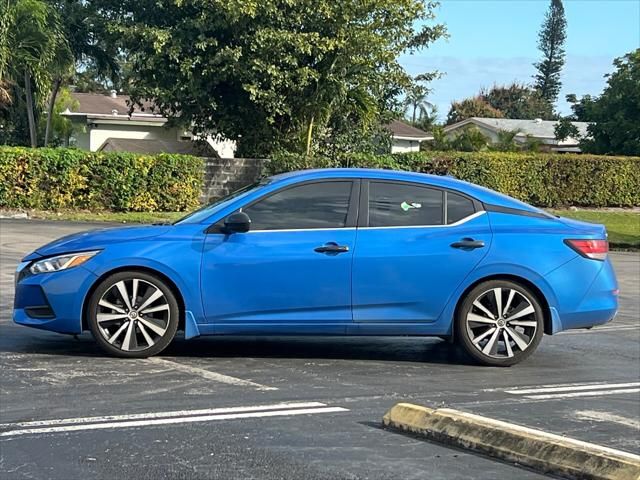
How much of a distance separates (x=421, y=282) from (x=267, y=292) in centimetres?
127

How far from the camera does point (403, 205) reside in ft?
24.0

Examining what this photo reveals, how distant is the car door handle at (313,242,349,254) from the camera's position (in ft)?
23.1

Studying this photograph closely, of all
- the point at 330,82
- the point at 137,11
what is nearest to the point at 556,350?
the point at 330,82

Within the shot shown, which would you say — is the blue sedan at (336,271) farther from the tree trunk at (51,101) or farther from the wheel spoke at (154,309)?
the tree trunk at (51,101)

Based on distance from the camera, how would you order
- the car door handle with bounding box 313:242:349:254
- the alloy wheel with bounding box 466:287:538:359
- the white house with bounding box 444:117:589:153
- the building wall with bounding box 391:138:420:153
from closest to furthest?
1. the car door handle with bounding box 313:242:349:254
2. the alloy wheel with bounding box 466:287:538:359
3. the building wall with bounding box 391:138:420:153
4. the white house with bounding box 444:117:589:153

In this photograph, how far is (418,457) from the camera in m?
4.71

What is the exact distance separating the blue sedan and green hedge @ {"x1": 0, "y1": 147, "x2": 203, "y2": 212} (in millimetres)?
17872

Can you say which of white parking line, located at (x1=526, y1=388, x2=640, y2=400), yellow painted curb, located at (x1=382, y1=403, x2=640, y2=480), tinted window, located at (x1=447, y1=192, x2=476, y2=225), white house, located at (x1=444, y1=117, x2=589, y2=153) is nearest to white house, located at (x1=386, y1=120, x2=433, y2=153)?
white house, located at (x1=444, y1=117, x2=589, y2=153)

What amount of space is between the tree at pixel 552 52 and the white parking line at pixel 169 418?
93.1 meters

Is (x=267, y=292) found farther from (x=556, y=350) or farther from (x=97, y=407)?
(x=556, y=350)

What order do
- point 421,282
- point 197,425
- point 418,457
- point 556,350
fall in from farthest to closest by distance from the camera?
point 556,350 < point 421,282 < point 197,425 < point 418,457

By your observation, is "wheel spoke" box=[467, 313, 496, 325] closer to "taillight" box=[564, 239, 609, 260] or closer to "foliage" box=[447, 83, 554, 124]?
"taillight" box=[564, 239, 609, 260]

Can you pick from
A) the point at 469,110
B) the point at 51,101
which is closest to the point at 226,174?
the point at 51,101

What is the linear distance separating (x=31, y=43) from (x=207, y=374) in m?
22.9
